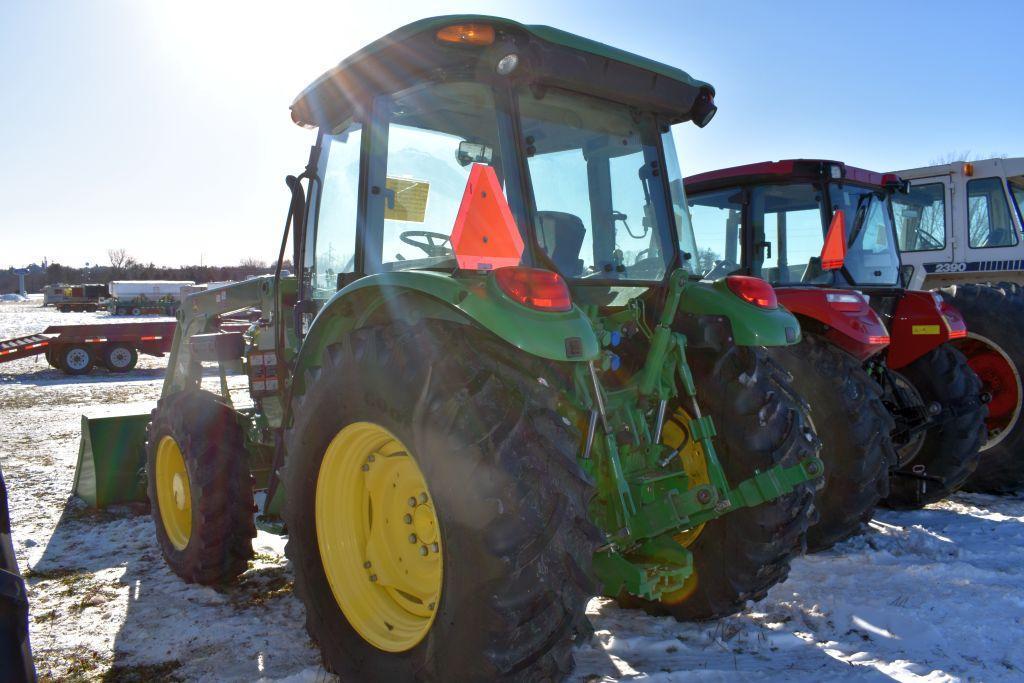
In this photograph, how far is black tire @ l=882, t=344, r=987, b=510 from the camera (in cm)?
516

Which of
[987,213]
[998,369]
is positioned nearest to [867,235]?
[998,369]

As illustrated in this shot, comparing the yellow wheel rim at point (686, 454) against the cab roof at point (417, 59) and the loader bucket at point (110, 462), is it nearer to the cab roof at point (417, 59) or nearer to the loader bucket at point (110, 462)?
the cab roof at point (417, 59)

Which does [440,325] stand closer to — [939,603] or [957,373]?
A: [939,603]

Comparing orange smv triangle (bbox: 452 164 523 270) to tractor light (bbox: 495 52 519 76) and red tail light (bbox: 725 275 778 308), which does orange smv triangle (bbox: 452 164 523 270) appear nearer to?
tractor light (bbox: 495 52 519 76)

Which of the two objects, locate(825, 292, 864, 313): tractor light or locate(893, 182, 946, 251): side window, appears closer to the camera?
locate(825, 292, 864, 313): tractor light

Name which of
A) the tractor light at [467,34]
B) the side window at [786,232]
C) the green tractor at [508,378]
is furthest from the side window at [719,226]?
the tractor light at [467,34]

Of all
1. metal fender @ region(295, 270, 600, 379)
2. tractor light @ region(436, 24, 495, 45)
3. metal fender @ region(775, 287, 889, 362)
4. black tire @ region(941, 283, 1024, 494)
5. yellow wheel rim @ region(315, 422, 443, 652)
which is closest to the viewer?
metal fender @ region(295, 270, 600, 379)

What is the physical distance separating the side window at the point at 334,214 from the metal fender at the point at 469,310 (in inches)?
16.6

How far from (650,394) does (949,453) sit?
3.45 meters

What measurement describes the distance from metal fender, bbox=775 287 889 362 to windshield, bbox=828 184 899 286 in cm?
153

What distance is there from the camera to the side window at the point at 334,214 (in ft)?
10.9

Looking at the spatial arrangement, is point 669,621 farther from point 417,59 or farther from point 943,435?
point 943,435

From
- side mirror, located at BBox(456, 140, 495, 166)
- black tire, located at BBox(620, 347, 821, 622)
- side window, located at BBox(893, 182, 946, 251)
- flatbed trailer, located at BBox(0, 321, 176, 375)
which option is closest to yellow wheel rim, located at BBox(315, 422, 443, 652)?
side mirror, located at BBox(456, 140, 495, 166)


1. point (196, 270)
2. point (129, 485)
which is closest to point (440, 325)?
point (129, 485)
